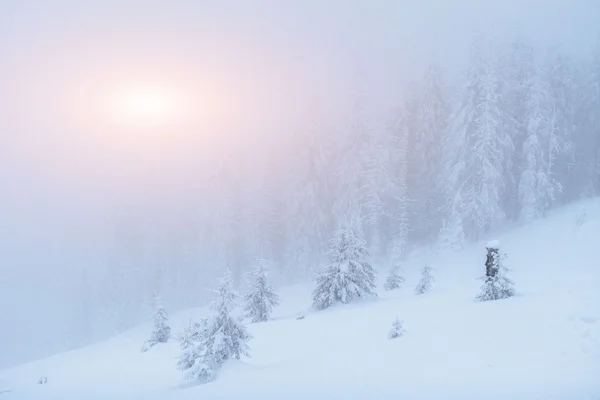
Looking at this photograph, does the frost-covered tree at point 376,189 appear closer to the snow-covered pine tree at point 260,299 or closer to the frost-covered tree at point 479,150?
the frost-covered tree at point 479,150

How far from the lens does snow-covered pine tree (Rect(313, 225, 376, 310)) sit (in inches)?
755

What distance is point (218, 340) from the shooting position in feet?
34.4

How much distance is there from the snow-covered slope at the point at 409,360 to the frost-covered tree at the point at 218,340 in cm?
36

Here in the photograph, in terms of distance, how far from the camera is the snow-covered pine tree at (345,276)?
62.9 feet

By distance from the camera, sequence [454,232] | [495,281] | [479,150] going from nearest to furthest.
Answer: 1. [495,281]
2. [479,150]
3. [454,232]

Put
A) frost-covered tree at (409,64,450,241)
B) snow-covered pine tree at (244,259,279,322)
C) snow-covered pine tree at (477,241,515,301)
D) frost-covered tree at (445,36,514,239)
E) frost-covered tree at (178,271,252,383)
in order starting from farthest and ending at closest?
frost-covered tree at (409,64,450,241) → frost-covered tree at (445,36,514,239) → snow-covered pine tree at (244,259,279,322) → snow-covered pine tree at (477,241,515,301) → frost-covered tree at (178,271,252,383)

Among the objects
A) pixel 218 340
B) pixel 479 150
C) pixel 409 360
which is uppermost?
pixel 479 150

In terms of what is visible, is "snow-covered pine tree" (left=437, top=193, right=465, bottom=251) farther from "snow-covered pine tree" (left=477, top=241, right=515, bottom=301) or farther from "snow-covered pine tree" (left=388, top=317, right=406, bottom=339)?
"snow-covered pine tree" (left=388, top=317, right=406, bottom=339)

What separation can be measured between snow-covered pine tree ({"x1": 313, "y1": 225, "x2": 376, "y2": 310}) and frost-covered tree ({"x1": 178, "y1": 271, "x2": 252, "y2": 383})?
28.6 ft

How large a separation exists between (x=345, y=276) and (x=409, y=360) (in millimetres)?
10068

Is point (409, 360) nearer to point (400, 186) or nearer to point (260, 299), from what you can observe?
point (260, 299)

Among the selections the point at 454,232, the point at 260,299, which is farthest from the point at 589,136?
the point at 260,299

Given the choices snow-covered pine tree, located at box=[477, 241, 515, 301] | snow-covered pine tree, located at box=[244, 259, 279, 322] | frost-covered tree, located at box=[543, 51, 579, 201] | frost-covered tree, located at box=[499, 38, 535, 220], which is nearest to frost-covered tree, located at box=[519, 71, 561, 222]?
frost-covered tree, located at box=[499, 38, 535, 220]

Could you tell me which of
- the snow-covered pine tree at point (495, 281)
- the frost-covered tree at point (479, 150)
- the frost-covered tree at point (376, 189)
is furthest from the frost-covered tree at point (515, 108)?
the snow-covered pine tree at point (495, 281)
